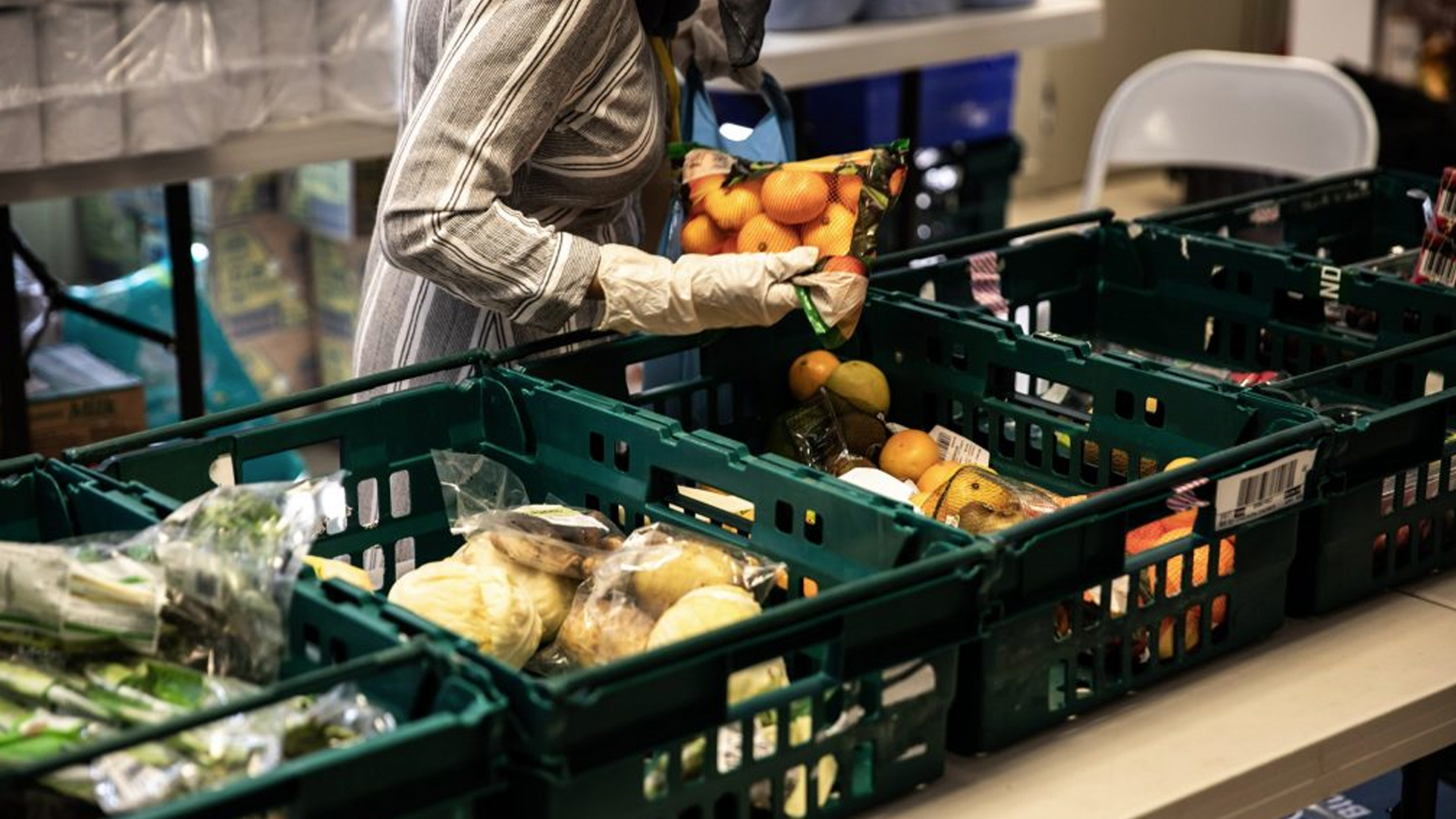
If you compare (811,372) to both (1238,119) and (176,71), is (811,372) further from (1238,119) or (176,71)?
(1238,119)

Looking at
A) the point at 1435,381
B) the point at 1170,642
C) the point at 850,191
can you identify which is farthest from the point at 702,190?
the point at 1435,381

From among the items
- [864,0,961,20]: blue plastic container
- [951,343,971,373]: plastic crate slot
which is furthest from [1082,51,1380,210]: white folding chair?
[951,343,971,373]: plastic crate slot

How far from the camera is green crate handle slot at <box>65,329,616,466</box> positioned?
5.41 ft

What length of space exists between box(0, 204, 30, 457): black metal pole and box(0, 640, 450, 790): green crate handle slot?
219 centimetres

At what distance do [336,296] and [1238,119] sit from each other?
85.4 inches

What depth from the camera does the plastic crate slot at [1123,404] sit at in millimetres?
1912

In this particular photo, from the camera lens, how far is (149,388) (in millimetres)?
3830

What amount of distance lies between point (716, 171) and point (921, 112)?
→ 2946 millimetres

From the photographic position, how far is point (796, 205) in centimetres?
198

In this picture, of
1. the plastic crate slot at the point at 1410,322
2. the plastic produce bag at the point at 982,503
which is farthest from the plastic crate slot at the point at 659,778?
the plastic crate slot at the point at 1410,322

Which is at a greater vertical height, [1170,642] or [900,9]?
[900,9]

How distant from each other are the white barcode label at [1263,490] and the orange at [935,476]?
31 cm

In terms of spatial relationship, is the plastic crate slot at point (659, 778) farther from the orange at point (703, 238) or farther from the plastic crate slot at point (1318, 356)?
the plastic crate slot at point (1318, 356)

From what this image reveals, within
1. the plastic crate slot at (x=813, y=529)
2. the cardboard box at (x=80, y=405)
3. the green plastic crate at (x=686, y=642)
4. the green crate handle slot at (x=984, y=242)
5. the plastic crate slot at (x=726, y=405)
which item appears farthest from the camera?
the cardboard box at (x=80, y=405)
